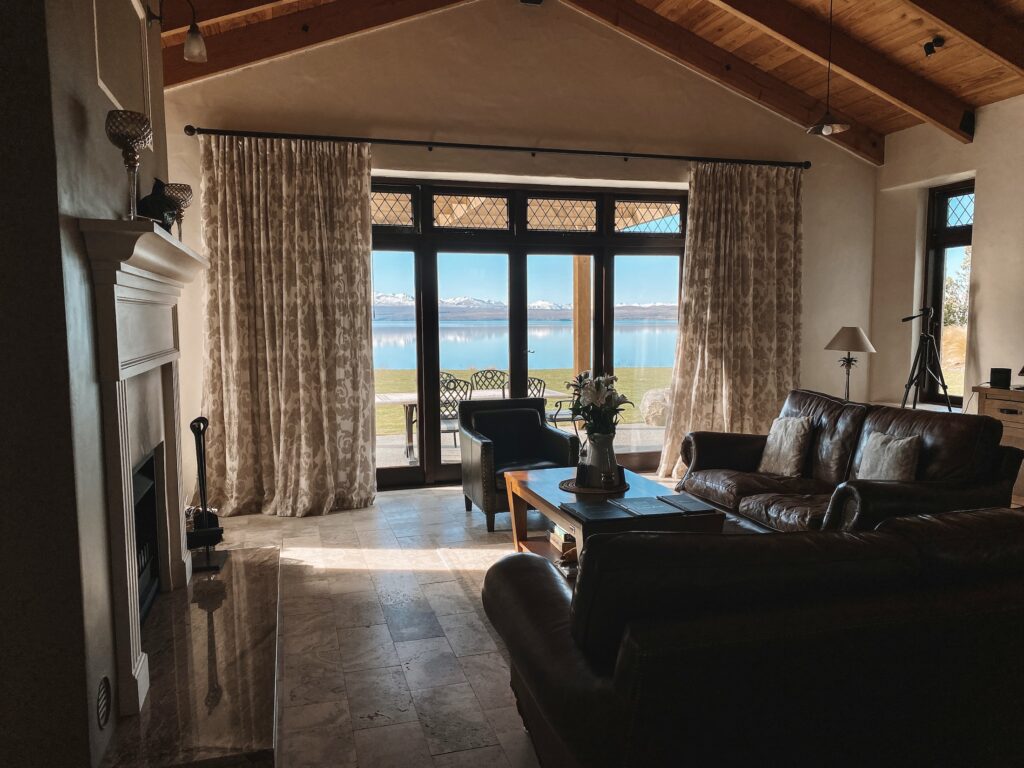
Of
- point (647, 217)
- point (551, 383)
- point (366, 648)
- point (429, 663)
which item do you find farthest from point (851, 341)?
point (366, 648)

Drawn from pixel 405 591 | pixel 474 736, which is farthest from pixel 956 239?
pixel 474 736

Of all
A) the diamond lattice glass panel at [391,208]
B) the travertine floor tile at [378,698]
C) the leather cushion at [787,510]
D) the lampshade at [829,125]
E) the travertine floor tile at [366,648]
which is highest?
the lampshade at [829,125]

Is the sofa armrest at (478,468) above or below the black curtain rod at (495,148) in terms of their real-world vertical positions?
below

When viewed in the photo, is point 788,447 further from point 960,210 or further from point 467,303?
point 960,210

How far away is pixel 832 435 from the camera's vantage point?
173 inches

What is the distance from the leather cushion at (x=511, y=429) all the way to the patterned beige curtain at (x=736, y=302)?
159 cm

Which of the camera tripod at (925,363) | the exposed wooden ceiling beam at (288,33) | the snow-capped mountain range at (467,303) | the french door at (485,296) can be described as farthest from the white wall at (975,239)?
the exposed wooden ceiling beam at (288,33)

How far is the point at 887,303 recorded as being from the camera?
6.96 meters

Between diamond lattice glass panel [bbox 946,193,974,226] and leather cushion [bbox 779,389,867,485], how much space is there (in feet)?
10.0

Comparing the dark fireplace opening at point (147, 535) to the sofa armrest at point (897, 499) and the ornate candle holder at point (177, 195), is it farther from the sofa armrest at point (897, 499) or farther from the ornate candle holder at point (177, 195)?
the sofa armrest at point (897, 499)

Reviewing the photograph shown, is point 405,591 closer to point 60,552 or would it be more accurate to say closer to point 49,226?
point 60,552

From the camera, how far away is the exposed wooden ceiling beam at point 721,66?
234 inches

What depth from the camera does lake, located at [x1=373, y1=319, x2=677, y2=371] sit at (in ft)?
19.8

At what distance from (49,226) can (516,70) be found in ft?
15.5
